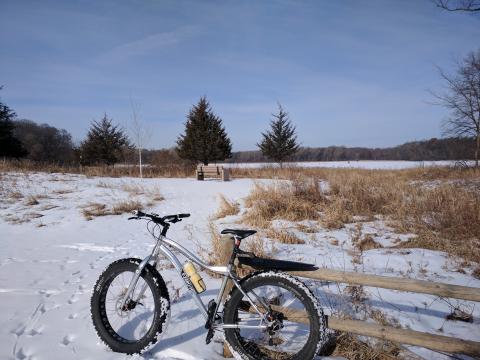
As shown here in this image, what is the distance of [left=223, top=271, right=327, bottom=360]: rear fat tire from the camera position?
8.09 ft

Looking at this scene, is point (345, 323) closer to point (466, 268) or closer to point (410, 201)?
point (466, 268)

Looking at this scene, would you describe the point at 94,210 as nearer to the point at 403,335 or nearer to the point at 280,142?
the point at 403,335

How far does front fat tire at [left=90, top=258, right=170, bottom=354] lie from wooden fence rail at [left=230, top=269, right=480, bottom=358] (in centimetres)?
105

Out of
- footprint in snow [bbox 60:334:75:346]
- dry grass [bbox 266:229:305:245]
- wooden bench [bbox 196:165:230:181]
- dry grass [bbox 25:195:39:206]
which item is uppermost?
wooden bench [bbox 196:165:230:181]

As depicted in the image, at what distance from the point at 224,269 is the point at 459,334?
2636mm

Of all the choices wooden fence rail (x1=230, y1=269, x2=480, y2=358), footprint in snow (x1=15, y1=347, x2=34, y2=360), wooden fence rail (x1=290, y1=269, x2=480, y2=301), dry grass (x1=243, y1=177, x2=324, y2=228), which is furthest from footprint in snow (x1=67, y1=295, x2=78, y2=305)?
dry grass (x1=243, y1=177, x2=324, y2=228)

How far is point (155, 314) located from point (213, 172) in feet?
51.7

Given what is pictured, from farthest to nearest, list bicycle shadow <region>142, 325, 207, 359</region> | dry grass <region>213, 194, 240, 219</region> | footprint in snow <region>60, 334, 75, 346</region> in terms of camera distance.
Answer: dry grass <region>213, 194, 240, 219</region> < footprint in snow <region>60, 334, 75, 346</region> < bicycle shadow <region>142, 325, 207, 359</region>

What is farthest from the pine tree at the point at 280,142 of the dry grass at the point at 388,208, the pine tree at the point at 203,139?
the dry grass at the point at 388,208

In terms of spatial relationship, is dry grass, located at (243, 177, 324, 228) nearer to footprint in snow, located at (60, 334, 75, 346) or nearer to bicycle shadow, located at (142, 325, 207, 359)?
bicycle shadow, located at (142, 325, 207, 359)

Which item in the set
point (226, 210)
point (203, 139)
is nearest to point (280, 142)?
point (203, 139)

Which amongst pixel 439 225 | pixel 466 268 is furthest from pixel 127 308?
pixel 439 225

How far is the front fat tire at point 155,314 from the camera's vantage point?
2.84 meters

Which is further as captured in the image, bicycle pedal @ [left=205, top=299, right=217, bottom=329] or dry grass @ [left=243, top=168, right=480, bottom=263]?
dry grass @ [left=243, top=168, right=480, bottom=263]
